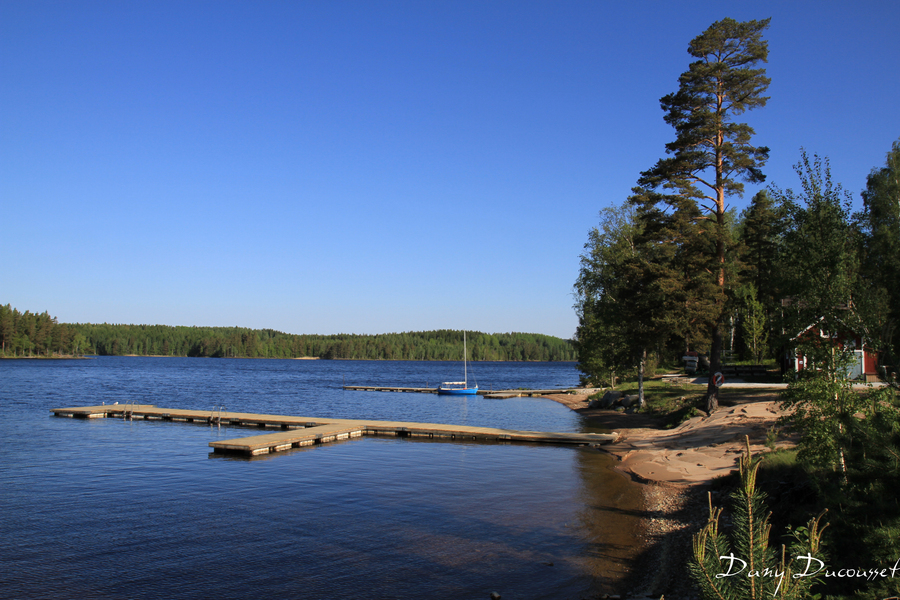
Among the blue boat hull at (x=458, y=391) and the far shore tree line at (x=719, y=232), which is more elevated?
the far shore tree line at (x=719, y=232)

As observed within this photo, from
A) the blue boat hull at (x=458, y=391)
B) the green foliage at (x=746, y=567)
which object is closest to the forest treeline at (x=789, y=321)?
the green foliage at (x=746, y=567)

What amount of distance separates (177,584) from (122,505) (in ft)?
25.9

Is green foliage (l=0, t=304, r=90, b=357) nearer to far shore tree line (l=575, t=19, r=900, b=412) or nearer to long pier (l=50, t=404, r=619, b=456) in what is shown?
long pier (l=50, t=404, r=619, b=456)

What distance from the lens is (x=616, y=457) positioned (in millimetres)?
25688

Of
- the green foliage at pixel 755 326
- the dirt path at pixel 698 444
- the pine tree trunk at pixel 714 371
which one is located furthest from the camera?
the green foliage at pixel 755 326

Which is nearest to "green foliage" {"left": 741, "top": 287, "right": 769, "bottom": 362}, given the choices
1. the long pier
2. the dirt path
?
the dirt path

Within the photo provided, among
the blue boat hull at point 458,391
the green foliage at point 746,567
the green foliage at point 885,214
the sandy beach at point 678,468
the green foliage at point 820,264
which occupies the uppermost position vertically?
the green foliage at point 885,214

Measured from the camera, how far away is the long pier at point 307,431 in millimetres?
28789

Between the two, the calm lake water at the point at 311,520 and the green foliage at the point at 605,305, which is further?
the green foliage at the point at 605,305

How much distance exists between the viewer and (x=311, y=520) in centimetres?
1680

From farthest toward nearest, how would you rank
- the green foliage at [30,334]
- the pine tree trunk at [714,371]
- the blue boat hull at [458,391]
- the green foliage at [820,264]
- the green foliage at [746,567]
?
the green foliage at [30,334] < the blue boat hull at [458,391] < the pine tree trunk at [714,371] < the green foliage at [820,264] < the green foliage at [746,567]

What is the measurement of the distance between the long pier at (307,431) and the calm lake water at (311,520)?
101 centimetres

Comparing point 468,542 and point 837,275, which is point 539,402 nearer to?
point 468,542

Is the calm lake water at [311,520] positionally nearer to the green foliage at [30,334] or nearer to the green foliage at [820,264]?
the green foliage at [820,264]
